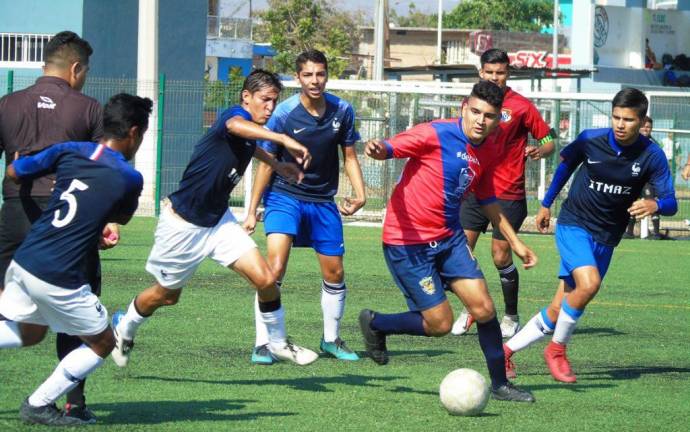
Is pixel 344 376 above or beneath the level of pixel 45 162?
beneath

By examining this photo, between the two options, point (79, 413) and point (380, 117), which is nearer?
point (79, 413)

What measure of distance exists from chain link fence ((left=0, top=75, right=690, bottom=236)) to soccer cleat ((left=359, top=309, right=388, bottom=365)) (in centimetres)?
1373

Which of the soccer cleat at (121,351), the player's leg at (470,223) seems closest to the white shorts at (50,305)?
the soccer cleat at (121,351)

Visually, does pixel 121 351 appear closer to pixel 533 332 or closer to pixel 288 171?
pixel 288 171

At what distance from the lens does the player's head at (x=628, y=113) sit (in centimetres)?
818

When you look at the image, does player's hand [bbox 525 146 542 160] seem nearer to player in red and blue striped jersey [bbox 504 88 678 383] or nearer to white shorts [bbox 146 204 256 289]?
player in red and blue striped jersey [bbox 504 88 678 383]

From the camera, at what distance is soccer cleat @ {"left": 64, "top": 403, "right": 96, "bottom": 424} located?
6207mm

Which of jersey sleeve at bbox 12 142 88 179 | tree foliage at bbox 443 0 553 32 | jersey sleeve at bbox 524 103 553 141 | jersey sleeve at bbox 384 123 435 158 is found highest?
tree foliage at bbox 443 0 553 32

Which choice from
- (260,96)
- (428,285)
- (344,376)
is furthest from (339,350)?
(260,96)

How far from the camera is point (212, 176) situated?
7.62 meters

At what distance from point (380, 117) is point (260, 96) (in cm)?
1482

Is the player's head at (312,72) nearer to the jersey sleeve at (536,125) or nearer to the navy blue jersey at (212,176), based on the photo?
the navy blue jersey at (212,176)

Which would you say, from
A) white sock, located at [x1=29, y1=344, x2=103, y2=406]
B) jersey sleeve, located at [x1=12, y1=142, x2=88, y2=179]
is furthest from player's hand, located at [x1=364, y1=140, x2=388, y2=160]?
white sock, located at [x1=29, y1=344, x2=103, y2=406]

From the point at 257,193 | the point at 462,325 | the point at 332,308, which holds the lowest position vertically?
the point at 462,325
